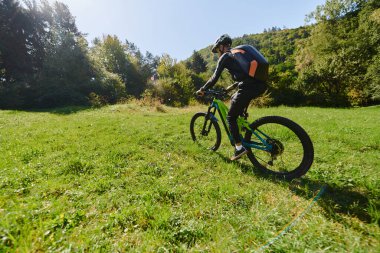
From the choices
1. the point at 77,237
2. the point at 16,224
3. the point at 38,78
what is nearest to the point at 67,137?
the point at 16,224

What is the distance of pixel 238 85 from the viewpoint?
370cm

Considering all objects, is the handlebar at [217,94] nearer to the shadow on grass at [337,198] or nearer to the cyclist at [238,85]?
the cyclist at [238,85]

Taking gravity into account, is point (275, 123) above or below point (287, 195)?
above

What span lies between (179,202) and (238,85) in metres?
2.40

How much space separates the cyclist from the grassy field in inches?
31.6

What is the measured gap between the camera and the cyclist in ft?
11.7

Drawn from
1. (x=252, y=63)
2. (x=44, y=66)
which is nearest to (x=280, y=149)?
(x=252, y=63)

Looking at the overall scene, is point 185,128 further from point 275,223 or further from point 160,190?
point 275,223

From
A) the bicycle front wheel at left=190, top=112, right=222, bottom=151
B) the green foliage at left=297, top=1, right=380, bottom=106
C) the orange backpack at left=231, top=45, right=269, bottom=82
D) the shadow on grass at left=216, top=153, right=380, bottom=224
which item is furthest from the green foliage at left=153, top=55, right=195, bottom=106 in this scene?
the shadow on grass at left=216, top=153, right=380, bottom=224

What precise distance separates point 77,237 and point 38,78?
2564 cm

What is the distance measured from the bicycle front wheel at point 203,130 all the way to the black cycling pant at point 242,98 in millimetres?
1007

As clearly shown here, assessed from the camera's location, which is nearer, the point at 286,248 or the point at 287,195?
the point at 286,248

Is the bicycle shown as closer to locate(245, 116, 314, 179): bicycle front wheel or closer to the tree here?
locate(245, 116, 314, 179): bicycle front wheel

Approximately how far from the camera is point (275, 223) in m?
2.20
